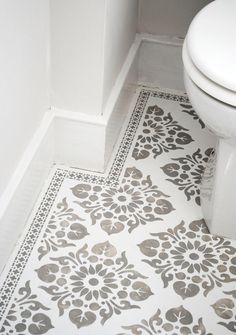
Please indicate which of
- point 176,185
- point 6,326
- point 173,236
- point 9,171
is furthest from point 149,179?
point 6,326

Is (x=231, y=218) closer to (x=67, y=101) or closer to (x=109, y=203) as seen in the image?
(x=109, y=203)

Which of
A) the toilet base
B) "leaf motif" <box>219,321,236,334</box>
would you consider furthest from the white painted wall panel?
"leaf motif" <box>219,321,236,334</box>

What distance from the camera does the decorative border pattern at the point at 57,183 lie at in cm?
120

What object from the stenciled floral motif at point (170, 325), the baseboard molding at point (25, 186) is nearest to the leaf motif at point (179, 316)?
the stenciled floral motif at point (170, 325)

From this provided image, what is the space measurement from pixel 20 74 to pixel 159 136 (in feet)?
1.82

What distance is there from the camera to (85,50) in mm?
1278

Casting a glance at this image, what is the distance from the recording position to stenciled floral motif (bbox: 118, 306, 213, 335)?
Answer: 1.14 meters

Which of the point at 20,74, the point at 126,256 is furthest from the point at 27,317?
the point at 20,74

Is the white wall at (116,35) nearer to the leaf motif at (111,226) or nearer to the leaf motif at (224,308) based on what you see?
the leaf motif at (111,226)

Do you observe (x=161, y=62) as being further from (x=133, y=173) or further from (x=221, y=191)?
(x=221, y=191)

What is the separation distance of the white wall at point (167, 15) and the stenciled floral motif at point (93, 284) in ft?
2.42

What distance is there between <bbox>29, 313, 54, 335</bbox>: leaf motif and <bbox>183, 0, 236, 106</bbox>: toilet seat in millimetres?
550

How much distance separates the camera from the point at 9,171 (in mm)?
1200

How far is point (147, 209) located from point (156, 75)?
1.79 ft
